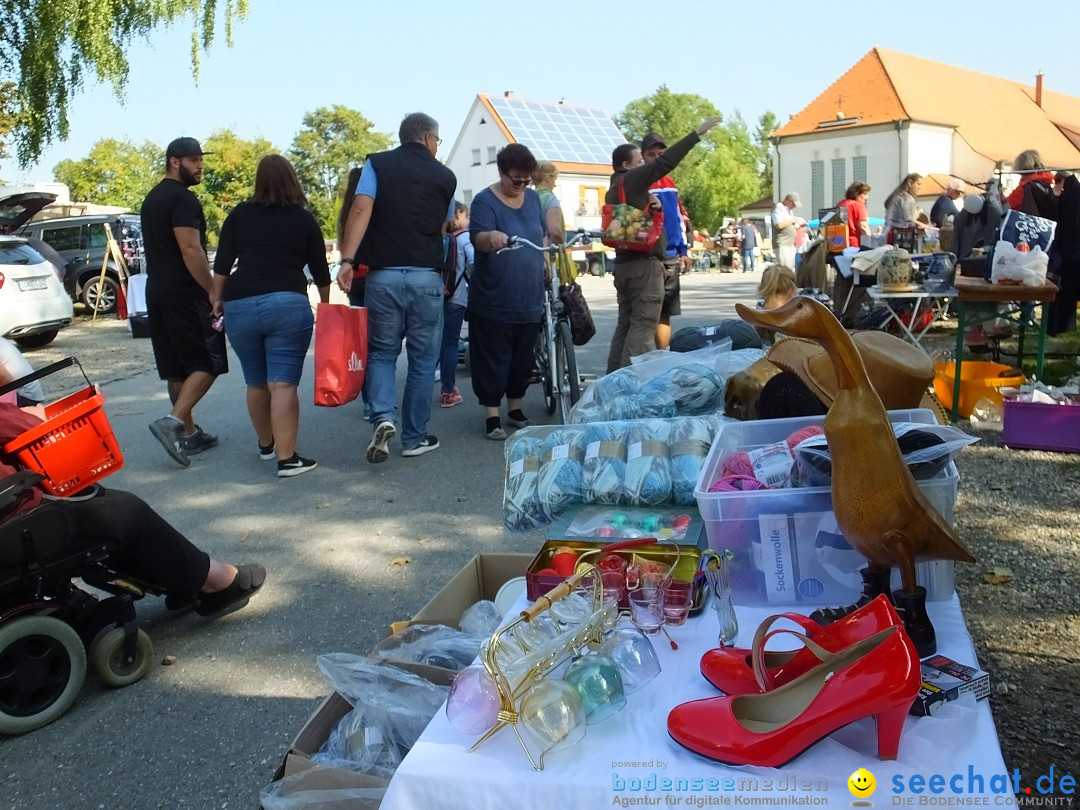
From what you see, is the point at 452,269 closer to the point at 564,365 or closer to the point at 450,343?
the point at 450,343

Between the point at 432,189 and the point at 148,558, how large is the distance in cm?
331

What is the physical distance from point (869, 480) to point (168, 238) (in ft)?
17.6

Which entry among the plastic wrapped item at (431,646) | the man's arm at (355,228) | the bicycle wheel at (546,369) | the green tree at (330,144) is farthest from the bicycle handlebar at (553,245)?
the green tree at (330,144)

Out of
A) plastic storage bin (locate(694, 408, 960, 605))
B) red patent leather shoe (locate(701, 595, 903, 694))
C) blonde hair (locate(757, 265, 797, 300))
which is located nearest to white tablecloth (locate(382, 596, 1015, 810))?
red patent leather shoe (locate(701, 595, 903, 694))

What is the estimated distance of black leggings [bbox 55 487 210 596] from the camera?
123 inches

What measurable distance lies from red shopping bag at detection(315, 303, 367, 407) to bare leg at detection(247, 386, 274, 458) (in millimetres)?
602

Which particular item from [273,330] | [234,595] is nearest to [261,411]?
[273,330]

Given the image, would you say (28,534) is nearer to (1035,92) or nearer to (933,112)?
(933,112)

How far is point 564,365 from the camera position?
6590 millimetres

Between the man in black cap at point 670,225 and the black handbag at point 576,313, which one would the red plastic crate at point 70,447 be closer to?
the black handbag at point 576,313

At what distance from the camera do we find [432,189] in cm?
591

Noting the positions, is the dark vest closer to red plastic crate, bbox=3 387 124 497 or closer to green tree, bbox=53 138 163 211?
red plastic crate, bbox=3 387 124 497

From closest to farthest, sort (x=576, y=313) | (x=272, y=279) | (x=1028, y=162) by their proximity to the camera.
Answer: (x=272, y=279) → (x=576, y=313) → (x=1028, y=162)

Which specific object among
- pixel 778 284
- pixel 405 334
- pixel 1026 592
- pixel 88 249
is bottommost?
pixel 1026 592
